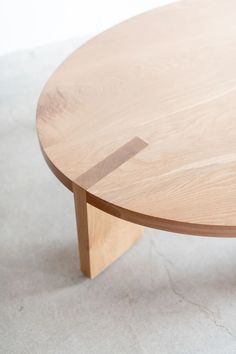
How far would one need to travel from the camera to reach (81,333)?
119 cm

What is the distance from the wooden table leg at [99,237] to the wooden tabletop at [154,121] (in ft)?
0.41

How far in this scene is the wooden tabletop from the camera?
847mm

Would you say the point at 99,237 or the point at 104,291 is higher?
the point at 99,237

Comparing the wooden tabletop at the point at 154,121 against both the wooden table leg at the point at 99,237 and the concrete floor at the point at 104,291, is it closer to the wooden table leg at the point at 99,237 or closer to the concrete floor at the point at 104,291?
the wooden table leg at the point at 99,237

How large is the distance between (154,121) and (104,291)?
1.80 feet

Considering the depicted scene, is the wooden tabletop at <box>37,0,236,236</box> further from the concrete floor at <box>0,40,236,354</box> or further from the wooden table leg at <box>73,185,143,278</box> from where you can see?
the concrete floor at <box>0,40,236,354</box>

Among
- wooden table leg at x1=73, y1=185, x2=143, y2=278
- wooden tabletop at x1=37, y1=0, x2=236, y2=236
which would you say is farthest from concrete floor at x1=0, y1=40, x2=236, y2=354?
wooden tabletop at x1=37, y1=0, x2=236, y2=236

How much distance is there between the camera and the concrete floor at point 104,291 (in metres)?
1.18

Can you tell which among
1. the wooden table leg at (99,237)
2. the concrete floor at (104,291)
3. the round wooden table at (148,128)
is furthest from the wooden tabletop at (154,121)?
the concrete floor at (104,291)

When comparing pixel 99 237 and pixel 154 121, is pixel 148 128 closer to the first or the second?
pixel 154 121

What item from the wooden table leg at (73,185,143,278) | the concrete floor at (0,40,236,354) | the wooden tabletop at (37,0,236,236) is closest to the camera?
the wooden tabletop at (37,0,236,236)

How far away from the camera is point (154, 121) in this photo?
1018 millimetres

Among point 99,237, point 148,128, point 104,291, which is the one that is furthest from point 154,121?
point 104,291

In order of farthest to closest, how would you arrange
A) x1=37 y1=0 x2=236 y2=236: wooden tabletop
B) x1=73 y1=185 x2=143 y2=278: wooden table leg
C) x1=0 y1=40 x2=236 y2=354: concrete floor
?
1. x1=0 y1=40 x2=236 y2=354: concrete floor
2. x1=73 y1=185 x2=143 y2=278: wooden table leg
3. x1=37 y1=0 x2=236 y2=236: wooden tabletop
